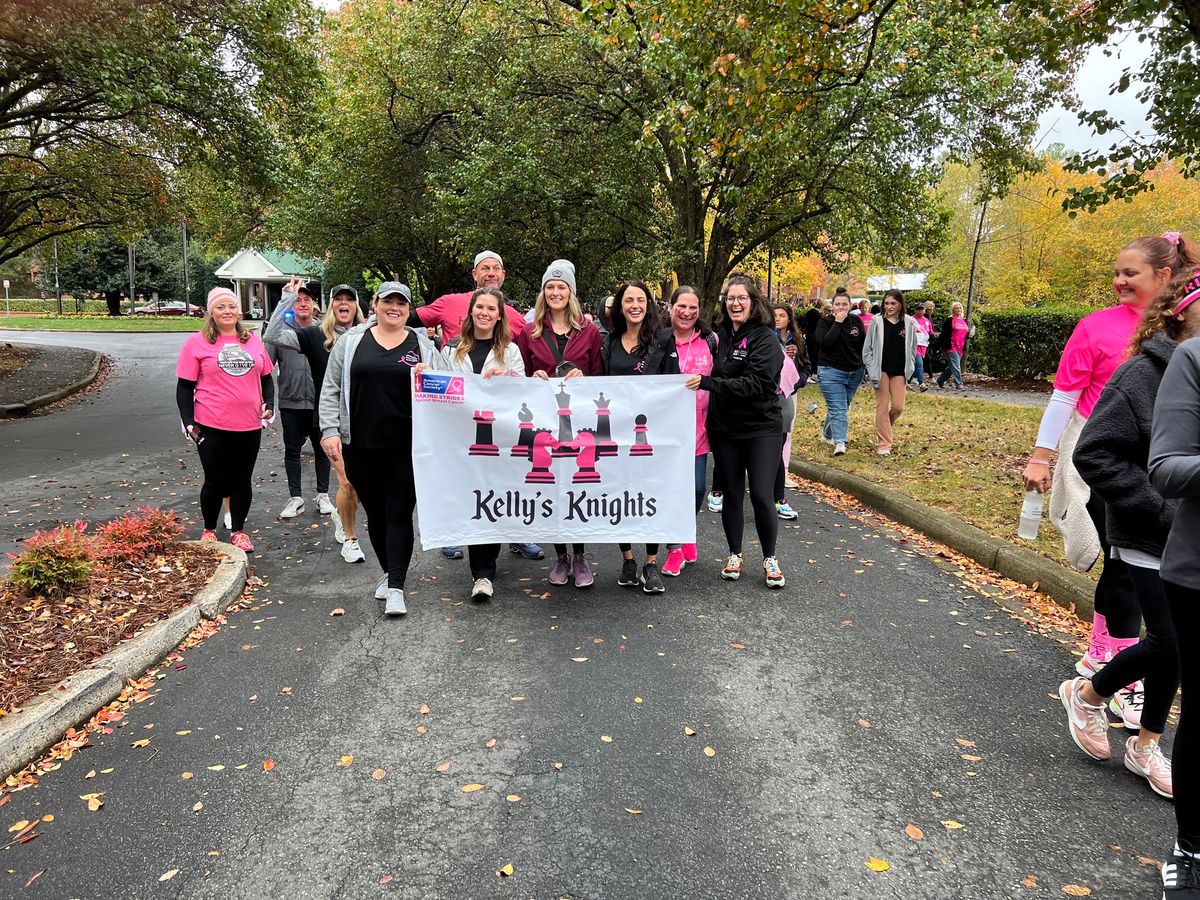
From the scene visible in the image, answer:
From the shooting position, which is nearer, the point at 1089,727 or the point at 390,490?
the point at 1089,727

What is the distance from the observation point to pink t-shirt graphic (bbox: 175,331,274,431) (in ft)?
20.2

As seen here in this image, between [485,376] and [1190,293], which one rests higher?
[1190,293]

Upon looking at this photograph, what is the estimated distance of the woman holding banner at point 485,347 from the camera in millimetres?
5328

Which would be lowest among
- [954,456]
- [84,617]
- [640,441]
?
[84,617]

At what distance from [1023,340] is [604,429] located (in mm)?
20070

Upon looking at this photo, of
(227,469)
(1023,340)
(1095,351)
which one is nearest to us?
(1095,351)

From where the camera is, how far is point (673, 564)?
5.99 meters

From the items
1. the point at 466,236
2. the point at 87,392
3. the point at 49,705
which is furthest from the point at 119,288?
the point at 49,705

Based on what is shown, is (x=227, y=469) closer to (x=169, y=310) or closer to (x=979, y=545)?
(x=979, y=545)

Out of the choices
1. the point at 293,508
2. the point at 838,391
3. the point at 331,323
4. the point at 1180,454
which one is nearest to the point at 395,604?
the point at 331,323

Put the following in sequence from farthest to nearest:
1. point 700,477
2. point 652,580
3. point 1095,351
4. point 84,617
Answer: point 700,477, point 652,580, point 84,617, point 1095,351

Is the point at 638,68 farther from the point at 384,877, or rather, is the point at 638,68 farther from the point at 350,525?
the point at 384,877

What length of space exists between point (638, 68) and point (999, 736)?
1441cm

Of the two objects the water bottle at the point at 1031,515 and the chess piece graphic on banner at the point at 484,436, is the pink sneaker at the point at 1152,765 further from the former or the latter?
the chess piece graphic on banner at the point at 484,436
